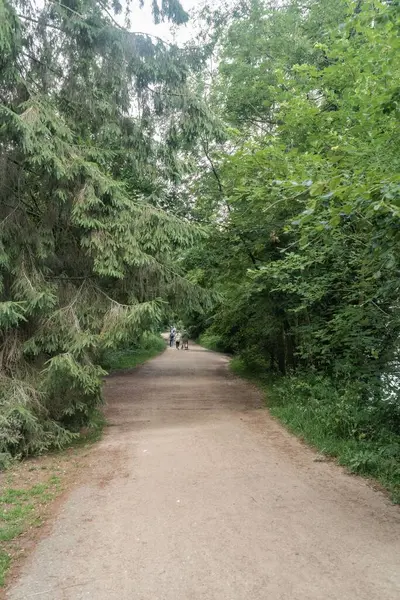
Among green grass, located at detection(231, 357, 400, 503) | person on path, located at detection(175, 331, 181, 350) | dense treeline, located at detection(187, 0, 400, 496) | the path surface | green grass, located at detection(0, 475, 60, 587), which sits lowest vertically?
green grass, located at detection(0, 475, 60, 587)

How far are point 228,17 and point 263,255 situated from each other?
24.3 ft

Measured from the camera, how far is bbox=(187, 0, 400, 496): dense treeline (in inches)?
181

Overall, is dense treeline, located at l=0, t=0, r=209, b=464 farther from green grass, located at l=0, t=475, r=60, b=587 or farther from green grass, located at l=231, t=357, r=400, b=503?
green grass, located at l=231, t=357, r=400, b=503

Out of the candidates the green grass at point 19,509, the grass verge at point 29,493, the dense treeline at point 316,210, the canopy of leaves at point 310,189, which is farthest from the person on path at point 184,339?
the green grass at point 19,509

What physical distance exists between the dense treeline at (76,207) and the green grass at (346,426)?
328 cm

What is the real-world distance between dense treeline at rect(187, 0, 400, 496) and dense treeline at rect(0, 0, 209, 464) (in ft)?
5.97

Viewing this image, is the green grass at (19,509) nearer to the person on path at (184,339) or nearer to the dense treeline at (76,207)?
the dense treeline at (76,207)

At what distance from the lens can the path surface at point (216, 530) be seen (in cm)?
368

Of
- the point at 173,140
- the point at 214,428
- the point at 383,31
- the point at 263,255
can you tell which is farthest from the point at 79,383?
the point at 263,255

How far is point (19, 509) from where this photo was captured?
18.1 ft

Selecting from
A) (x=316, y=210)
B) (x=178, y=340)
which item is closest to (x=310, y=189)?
(x=316, y=210)

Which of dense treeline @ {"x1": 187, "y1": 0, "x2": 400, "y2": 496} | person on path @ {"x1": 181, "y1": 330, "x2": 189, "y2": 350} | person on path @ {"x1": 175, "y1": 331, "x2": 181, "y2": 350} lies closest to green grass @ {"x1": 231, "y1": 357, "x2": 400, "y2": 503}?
dense treeline @ {"x1": 187, "y1": 0, "x2": 400, "y2": 496}

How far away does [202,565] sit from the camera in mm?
3967

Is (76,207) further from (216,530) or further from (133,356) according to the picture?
(133,356)
